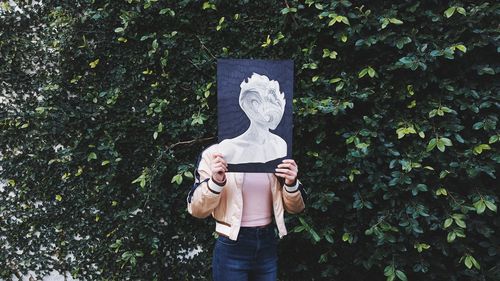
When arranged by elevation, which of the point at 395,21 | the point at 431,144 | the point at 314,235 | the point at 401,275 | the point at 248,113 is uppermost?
the point at 395,21

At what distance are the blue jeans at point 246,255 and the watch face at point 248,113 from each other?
0.31 meters

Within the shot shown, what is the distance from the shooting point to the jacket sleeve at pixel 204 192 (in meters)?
2.05

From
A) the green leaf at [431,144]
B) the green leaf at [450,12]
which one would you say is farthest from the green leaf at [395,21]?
the green leaf at [431,144]

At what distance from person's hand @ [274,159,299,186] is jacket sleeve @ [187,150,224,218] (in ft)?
0.93

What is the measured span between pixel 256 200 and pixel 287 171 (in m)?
0.22

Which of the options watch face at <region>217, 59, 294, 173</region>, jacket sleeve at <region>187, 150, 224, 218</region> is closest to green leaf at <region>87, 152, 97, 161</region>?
jacket sleeve at <region>187, 150, 224, 218</region>

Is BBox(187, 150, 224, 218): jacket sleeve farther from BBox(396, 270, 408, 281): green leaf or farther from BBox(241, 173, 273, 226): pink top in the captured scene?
BBox(396, 270, 408, 281): green leaf

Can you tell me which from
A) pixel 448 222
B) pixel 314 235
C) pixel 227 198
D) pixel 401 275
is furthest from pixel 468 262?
pixel 227 198

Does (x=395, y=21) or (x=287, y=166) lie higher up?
(x=395, y=21)

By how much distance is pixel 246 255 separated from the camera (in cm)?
212

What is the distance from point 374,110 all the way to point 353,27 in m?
0.53

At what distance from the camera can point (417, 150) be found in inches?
107

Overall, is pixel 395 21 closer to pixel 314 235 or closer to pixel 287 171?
pixel 287 171

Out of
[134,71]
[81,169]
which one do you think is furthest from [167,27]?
[81,169]
